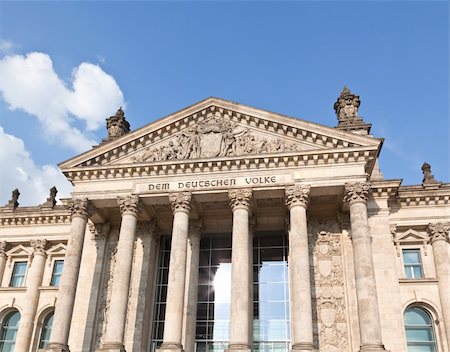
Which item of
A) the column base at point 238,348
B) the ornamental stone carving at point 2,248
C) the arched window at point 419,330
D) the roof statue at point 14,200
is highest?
the roof statue at point 14,200

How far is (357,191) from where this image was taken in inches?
1014

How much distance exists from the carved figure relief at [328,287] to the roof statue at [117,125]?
552 inches

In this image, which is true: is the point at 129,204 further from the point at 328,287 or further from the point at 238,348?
the point at 328,287

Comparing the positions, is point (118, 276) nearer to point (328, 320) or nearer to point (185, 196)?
point (185, 196)

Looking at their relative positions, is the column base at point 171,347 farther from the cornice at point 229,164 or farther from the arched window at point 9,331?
the arched window at point 9,331

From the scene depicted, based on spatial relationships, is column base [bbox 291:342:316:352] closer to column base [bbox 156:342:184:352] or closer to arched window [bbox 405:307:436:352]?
column base [bbox 156:342:184:352]

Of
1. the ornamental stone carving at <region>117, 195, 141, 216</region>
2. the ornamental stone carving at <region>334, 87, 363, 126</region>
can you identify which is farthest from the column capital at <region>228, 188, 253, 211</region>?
the ornamental stone carving at <region>334, 87, 363, 126</region>

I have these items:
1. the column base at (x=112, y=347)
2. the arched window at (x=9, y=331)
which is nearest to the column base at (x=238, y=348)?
the column base at (x=112, y=347)

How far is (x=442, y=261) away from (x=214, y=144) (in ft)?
48.5

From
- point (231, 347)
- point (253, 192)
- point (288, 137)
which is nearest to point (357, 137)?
point (288, 137)

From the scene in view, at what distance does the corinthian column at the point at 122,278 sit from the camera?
24.8m

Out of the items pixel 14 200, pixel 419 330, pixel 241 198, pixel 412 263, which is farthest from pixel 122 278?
pixel 412 263

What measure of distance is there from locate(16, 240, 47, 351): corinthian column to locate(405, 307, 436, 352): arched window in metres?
23.4

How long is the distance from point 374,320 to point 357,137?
31.4 feet
